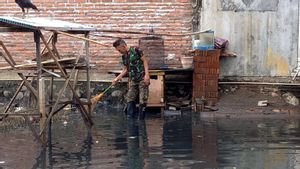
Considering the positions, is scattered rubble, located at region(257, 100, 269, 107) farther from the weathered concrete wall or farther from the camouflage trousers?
the camouflage trousers

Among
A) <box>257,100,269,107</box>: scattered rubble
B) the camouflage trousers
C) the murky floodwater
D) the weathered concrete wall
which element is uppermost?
the weathered concrete wall

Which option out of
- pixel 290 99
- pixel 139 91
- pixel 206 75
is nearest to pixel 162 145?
pixel 139 91

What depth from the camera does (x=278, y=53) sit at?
15211 mm

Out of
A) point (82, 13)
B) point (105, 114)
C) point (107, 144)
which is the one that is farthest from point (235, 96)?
point (107, 144)

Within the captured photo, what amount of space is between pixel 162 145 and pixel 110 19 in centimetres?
547

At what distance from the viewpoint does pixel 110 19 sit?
15523 millimetres

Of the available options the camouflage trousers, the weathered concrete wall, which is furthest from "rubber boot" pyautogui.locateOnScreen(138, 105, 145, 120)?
the weathered concrete wall

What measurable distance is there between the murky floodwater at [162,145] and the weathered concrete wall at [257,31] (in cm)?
192

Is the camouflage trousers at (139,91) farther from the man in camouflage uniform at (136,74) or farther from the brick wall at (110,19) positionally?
the brick wall at (110,19)

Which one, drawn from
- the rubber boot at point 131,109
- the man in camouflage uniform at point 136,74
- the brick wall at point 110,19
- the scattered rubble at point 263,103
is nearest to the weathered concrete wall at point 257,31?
the brick wall at point 110,19

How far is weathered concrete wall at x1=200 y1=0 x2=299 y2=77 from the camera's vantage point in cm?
1517

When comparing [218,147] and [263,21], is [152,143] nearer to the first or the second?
[218,147]

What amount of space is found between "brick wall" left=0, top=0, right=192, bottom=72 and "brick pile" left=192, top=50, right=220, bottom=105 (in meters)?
0.69

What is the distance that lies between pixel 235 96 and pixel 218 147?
4632 mm
